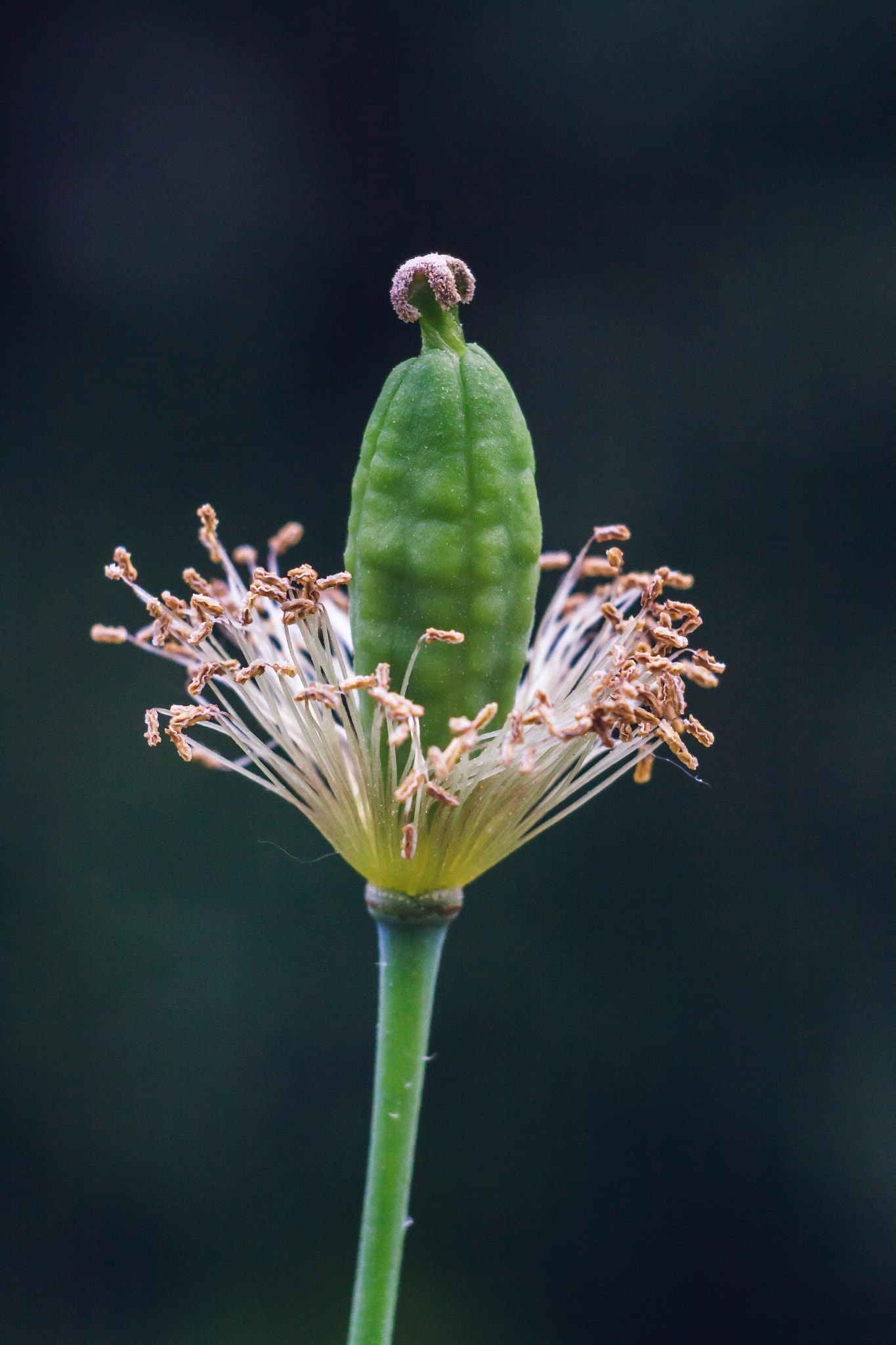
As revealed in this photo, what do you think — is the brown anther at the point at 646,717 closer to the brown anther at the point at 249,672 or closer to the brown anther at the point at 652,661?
the brown anther at the point at 652,661

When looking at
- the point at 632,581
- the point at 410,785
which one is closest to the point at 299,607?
the point at 410,785

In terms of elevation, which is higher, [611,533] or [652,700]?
[611,533]

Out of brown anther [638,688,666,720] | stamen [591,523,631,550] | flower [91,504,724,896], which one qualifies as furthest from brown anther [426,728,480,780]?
stamen [591,523,631,550]

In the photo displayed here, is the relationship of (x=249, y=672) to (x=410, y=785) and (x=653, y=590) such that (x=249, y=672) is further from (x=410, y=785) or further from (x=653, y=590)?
(x=653, y=590)

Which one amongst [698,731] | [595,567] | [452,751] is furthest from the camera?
[595,567]

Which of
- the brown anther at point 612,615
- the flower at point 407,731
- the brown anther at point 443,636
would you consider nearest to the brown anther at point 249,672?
the flower at point 407,731

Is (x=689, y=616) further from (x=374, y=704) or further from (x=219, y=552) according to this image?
(x=219, y=552)
